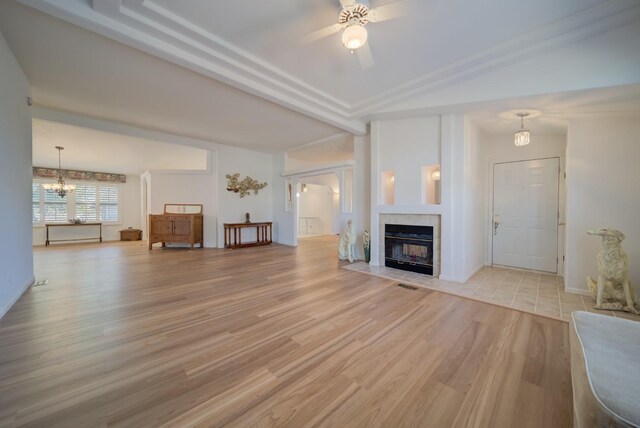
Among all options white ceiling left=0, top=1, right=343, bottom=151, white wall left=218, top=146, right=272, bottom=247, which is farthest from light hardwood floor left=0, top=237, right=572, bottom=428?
white wall left=218, top=146, right=272, bottom=247

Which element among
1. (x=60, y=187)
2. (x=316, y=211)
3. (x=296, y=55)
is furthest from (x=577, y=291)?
(x=60, y=187)

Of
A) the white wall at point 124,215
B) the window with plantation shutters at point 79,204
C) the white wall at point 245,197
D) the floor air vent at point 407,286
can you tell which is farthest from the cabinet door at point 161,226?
the floor air vent at point 407,286

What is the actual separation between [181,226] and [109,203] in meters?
5.07

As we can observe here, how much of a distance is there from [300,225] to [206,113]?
21.9ft

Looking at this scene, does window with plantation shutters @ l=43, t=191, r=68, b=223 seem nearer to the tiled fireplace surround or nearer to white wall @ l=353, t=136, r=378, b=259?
white wall @ l=353, t=136, r=378, b=259

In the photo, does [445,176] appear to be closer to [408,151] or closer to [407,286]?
[408,151]

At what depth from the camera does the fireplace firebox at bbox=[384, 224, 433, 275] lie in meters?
4.20

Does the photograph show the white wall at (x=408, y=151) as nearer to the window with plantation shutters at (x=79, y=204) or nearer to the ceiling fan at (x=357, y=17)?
the ceiling fan at (x=357, y=17)

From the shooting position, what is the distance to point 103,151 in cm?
678

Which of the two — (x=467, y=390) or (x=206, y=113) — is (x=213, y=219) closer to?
(x=206, y=113)

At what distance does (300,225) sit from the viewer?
35.1 ft

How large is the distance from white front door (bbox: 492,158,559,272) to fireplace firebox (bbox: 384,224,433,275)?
177cm

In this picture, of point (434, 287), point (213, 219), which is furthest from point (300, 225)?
point (434, 287)

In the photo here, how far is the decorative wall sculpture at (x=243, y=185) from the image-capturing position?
729 centimetres
